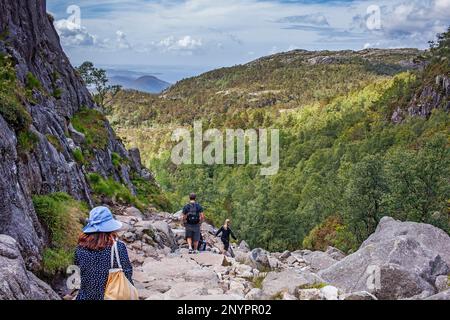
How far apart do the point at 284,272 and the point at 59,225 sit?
250 inches

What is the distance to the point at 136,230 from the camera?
17828 mm

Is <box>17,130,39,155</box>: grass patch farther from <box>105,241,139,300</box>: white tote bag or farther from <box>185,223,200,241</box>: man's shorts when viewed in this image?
<box>105,241,139,300</box>: white tote bag

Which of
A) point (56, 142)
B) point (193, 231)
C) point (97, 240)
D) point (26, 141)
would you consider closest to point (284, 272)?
point (97, 240)

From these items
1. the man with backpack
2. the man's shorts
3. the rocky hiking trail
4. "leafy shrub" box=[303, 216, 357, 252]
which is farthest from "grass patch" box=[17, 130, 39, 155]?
"leafy shrub" box=[303, 216, 357, 252]

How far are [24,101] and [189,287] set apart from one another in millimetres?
12895

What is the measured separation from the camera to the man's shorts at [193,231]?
1806 centimetres

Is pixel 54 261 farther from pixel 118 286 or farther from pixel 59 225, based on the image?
pixel 118 286

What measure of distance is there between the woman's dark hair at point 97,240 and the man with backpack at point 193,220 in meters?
10.6

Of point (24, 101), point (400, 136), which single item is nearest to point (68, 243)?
point (24, 101)

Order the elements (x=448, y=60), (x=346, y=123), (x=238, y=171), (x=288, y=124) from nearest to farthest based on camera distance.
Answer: (x=448, y=60)
(x=238, y=171)
(x=346, y=123)
(x=288, y=124)

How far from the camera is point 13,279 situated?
25.3 feet

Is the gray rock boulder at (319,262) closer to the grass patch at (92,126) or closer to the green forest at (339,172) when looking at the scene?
the green forest at (339,172)

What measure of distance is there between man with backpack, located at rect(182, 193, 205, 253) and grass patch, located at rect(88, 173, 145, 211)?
8125mm

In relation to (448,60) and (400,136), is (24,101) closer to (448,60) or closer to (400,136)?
(400,136)
